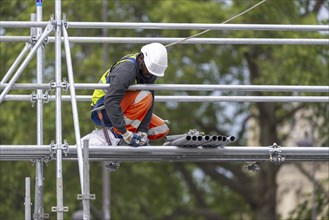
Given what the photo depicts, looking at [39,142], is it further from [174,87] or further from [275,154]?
[275,154]

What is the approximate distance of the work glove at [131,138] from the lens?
11.0m

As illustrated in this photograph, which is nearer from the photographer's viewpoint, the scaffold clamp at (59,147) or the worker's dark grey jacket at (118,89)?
the scaffold clamp at (59,147)

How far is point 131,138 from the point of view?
11.0m

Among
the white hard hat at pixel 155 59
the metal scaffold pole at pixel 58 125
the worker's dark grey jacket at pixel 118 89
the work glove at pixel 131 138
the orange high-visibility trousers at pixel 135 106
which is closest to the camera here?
the metal scaffold pole at pixel 58 125

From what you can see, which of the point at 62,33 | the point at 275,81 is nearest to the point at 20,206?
the point at 275,81

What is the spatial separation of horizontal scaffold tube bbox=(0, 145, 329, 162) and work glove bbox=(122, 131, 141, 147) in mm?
63

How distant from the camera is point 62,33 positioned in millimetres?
11734

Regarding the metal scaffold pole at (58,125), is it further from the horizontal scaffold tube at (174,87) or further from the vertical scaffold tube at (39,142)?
the vertical scaffold tube at (39,142)

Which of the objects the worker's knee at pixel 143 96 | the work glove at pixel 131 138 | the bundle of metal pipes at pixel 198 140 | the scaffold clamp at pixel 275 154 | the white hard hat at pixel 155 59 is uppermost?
the white hard hat at pixel 155 59

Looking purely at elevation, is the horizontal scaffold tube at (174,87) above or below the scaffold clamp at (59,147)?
above

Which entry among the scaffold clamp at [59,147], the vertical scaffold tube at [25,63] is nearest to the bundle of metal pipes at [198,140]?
the scaffold clamp at [59,147]

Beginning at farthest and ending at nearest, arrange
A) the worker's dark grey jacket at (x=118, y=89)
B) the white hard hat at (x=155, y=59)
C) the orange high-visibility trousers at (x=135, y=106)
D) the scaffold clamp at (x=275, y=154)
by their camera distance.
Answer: the scaffold clamp at (x=275, y=154), the orange high-visibility trousers at (x=135, y=106), the white hard hat at (x=155, y=59), the worker's dark grey jacket at (x=118, y=89)

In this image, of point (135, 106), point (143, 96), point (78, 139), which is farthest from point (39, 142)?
point (78, 139)

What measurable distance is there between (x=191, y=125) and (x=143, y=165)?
1.61m
